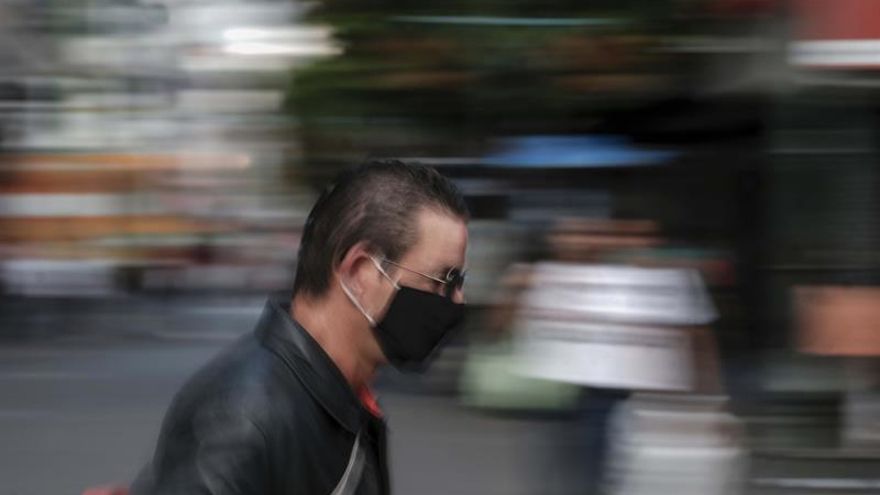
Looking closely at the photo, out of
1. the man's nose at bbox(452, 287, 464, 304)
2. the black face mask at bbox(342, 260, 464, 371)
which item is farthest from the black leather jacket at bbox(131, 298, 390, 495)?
the man's nose at bbox(452, 287, 464, 304)

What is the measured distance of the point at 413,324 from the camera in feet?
6.79

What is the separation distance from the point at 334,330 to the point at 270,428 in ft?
0.86

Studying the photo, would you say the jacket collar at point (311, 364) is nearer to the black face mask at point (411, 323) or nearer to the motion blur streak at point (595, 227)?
the black face mask at point (411, 323)

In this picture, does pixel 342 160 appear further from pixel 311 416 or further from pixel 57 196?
pixel 57 196

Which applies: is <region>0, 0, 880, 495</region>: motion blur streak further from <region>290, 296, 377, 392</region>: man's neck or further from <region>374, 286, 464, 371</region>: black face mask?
<region>290, 296, 377, 392</region>: man's neck

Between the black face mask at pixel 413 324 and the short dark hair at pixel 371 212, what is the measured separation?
94 mm

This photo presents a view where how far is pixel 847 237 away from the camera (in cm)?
634

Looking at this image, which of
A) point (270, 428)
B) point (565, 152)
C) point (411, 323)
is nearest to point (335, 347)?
point (411, 323)

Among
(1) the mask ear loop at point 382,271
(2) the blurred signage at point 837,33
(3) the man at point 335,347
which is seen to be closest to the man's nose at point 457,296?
(3) the man at point 335,347

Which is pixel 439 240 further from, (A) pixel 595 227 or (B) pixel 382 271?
(A) pixel 595 227

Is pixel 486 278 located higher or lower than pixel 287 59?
lower

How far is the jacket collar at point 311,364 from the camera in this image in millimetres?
1902

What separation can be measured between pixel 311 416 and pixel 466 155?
3.67 m

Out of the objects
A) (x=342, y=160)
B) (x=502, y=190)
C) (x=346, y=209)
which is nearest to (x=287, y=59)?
(x=342, y=160)
